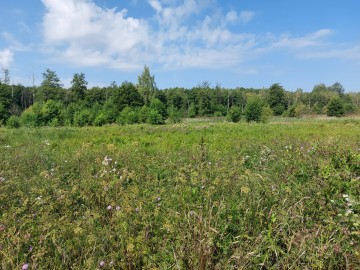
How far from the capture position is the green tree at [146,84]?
212ft

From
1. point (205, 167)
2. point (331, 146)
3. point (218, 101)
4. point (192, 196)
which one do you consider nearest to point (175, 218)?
point (192, 196)

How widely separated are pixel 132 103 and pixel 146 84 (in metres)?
8.68

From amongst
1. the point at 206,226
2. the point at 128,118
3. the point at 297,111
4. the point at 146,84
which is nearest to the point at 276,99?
the point at 297,111

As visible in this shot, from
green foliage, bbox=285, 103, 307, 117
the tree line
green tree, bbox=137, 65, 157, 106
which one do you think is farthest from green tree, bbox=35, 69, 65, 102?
green foliage, bbox=285, 103, 307, 117

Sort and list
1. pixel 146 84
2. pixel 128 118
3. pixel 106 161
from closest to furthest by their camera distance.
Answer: pixel 106 161, pixel 128 118, pixel 146 84

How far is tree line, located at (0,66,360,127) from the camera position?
43.8 m

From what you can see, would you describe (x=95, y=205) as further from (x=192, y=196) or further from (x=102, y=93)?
(x=102, y=93)

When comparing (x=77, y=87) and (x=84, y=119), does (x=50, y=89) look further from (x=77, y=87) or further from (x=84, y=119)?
(x=84, y=119)

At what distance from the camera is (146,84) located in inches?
2586

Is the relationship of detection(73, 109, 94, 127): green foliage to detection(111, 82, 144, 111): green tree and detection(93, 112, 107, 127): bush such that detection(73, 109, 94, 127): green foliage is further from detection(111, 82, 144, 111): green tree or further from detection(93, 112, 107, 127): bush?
detection(111, 82, 144, 111): green tree

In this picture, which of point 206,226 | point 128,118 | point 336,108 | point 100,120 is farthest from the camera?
point 336,108

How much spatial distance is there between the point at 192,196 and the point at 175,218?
41 cm

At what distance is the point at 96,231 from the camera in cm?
256

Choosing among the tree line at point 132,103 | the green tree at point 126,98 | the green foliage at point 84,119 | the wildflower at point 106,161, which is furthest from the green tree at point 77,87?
the wildflower at point 106,161
